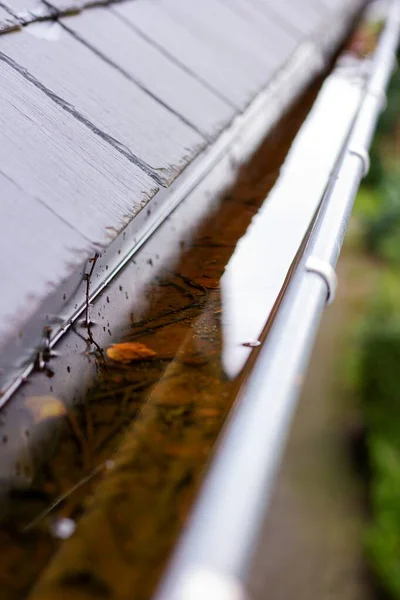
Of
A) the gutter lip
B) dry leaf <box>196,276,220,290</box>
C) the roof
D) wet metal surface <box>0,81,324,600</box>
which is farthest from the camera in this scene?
dry leaf <box>196,276,220,290</box>

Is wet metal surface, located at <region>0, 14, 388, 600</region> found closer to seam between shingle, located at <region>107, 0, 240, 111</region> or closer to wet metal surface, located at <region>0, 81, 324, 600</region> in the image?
wet metal surface, located at <region>0, 81, 324, 600</region>

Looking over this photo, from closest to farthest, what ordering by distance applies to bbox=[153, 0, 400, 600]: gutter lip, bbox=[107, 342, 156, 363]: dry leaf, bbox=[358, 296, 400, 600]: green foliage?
bbox=[153, 0, 400, 600]: gutter lip → bbox=[107, 342, 156, 363]: dry leaf → bbox=[358, 296, 400, 600]: green foliage

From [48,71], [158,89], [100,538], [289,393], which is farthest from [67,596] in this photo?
[158,89]

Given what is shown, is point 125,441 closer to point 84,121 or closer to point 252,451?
point 252,451

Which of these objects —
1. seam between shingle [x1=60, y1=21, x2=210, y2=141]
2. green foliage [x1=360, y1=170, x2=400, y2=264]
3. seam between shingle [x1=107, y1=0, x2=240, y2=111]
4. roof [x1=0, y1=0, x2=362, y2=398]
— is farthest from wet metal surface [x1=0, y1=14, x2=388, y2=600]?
green foliage [x1=360, y1=170, x2=400, y2=264]

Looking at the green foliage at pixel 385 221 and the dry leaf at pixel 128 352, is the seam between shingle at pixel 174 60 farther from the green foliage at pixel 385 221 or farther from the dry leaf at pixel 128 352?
the green foliage at pixel 385 221

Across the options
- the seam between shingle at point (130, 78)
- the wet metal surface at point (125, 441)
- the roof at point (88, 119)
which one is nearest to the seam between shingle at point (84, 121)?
the roof at point (88, 119)

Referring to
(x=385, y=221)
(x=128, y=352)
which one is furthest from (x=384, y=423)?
(x=128, y=352)
